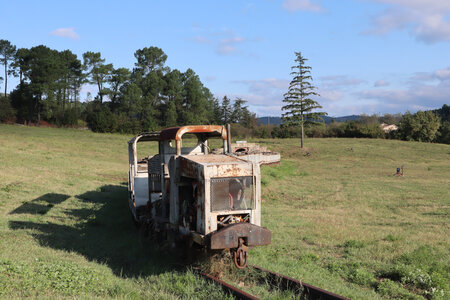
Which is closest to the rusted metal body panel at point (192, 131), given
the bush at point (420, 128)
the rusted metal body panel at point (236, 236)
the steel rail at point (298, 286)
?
the rusted metal body panel at point (236, 236)

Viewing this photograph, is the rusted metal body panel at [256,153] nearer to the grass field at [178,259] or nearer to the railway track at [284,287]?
the grass field at [178,259]

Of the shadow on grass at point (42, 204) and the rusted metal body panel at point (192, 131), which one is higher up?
the rusted metal body panel at point (192, 131)

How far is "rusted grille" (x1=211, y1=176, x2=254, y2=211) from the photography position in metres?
8.02

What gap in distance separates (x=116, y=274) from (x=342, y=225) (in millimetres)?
8755

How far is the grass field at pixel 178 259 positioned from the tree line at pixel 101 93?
42232 millimetres

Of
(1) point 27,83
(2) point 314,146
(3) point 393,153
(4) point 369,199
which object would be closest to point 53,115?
(1) point 27,83

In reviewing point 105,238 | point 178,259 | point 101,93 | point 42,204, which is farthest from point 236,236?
point 101,93

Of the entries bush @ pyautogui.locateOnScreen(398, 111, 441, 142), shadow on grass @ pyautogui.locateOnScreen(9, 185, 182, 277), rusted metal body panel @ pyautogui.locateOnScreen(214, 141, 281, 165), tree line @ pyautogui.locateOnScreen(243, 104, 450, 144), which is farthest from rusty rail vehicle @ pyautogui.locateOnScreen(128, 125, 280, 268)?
bush @ pyautogui.locateOnScreen(398, 111, 441, 142)

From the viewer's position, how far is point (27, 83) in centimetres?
6881

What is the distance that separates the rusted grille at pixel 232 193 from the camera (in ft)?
26.3

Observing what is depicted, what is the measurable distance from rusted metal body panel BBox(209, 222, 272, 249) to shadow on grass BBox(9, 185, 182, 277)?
1.71 m

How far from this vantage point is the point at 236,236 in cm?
764

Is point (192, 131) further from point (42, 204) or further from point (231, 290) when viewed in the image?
point (42, 204)

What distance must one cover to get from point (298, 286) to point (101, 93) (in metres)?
74.6
